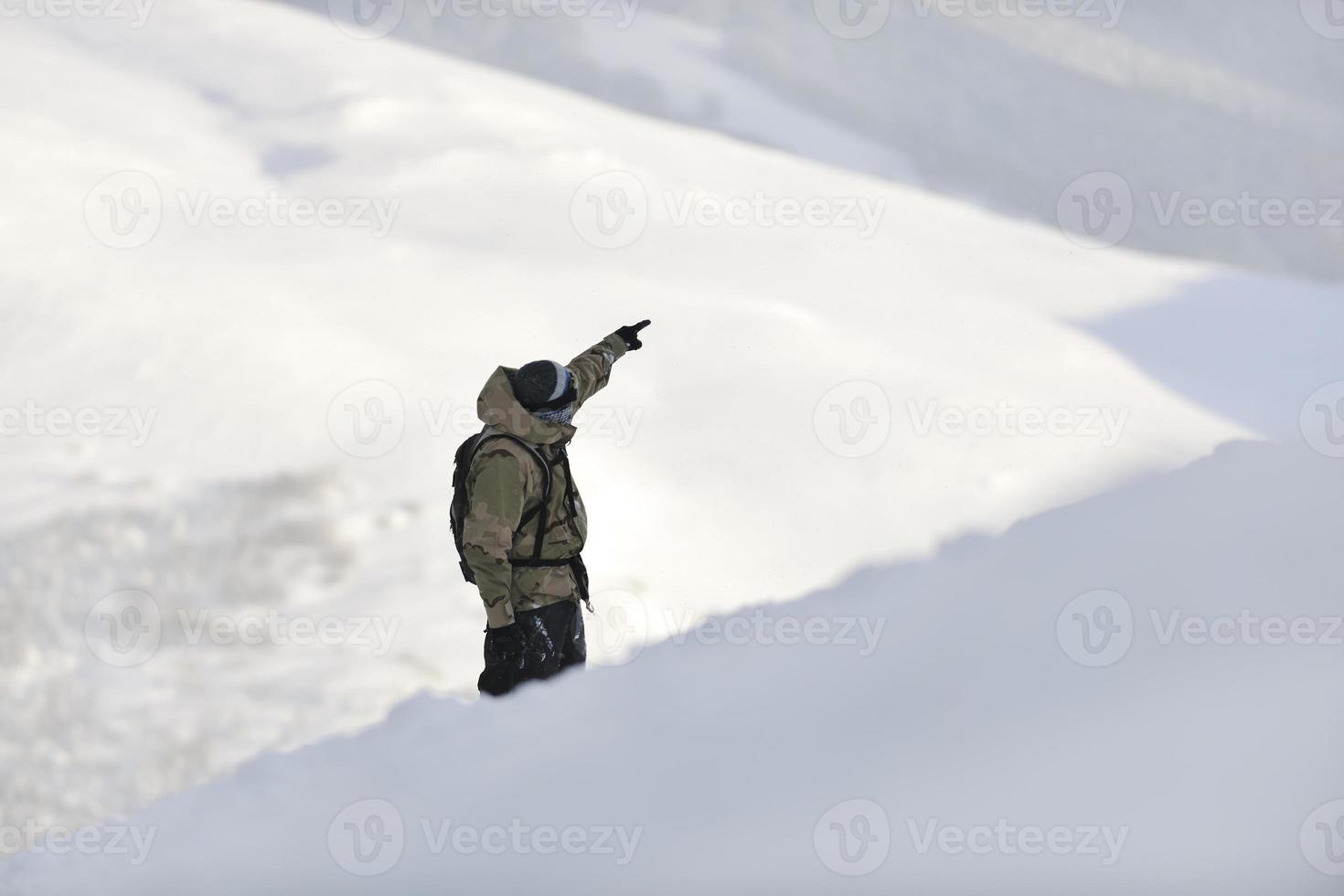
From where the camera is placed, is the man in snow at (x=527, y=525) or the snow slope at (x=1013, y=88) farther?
the snow slope at (x=1013, y=88)

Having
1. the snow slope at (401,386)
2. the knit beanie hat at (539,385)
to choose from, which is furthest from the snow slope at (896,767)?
the snow slope at (401,386)

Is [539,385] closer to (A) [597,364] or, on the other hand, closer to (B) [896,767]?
(A) [597,364]

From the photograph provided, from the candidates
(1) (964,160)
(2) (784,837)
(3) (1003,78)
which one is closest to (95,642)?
(2) (784,837)

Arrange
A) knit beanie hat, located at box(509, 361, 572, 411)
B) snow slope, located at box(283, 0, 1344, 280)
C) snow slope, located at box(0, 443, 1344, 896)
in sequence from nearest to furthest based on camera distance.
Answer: snow slope, located at box(0, 443, 1344, 896)
knit beanie hat, located at box(509, 361, 572, 411)
snow slope, located at box(283, 0, 1344, 280)

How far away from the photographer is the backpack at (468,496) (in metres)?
3.97

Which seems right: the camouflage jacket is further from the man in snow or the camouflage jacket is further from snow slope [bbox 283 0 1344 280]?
snow slope [bbox 283 0 1344 280]

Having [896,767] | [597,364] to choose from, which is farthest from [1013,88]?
[896,767]

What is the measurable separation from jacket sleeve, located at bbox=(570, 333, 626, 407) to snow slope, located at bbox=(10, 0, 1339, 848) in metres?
3.67

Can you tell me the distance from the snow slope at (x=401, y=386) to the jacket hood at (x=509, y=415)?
4.02 meters

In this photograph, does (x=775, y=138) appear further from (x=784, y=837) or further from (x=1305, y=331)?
(x=784, y=837)

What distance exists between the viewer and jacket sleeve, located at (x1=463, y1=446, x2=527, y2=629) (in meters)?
3.89

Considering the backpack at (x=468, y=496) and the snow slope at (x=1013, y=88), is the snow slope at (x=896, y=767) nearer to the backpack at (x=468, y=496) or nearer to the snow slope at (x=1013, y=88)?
the backpack at (x=468, y=496)

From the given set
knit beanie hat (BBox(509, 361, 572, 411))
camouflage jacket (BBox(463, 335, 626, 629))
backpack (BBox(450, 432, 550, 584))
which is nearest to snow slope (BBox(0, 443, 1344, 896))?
camouflage jacket (BBox(463, 335, 626, 629))

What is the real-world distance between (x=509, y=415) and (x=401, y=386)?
6250 millimetres
